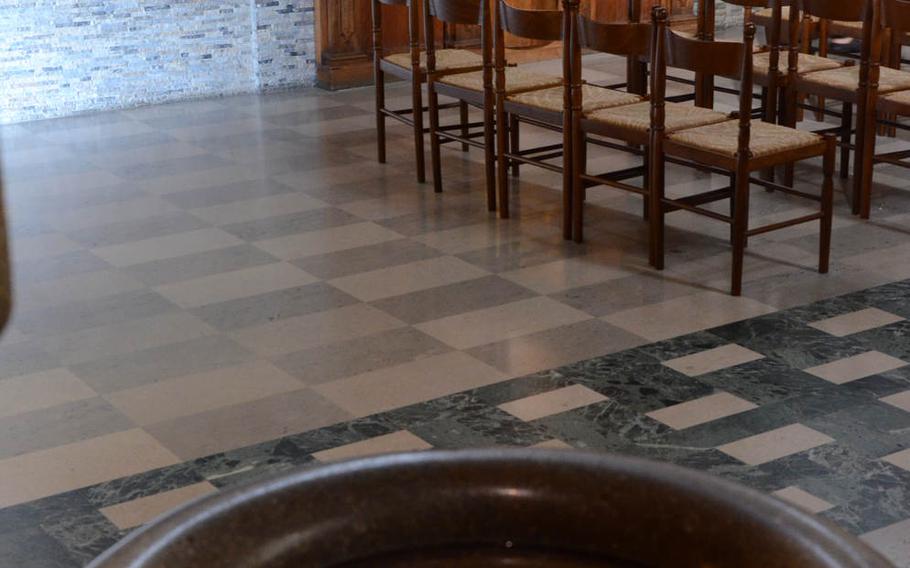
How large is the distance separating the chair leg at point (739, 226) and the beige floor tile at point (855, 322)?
35cm

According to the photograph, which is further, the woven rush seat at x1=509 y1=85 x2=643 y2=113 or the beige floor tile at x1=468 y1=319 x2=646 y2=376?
the woven rush seat at x1=509 y1=85 x2=643 y2=113

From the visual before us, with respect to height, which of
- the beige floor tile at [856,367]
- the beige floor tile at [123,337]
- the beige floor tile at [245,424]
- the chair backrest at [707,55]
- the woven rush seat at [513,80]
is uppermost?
the chair backrest at [707,55]

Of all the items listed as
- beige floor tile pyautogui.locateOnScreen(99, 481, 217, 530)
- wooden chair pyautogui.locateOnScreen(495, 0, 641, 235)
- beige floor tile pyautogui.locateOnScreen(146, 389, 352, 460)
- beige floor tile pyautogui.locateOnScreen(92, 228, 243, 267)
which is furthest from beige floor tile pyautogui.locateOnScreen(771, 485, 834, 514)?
beige floor tile pyautogui.locateOnScreen(92, 228, 243, 267)

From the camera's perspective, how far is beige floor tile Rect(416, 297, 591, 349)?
4289 mm

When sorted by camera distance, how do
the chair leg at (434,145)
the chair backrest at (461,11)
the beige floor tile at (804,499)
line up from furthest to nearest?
the chair leg at (434,145) < the chair backrest at (461,11) < the beige floor tile at (804,499)

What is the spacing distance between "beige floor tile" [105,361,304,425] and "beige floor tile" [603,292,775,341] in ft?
3.72

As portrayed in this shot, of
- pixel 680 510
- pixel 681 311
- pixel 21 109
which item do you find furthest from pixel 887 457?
pixel 21 109

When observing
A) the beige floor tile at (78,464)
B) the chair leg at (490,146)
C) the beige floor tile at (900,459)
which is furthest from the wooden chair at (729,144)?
the beige floor tile at (78,464)

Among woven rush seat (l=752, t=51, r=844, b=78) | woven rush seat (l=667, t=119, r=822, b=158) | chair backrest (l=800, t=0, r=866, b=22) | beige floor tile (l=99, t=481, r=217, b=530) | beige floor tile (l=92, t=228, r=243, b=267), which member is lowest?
beige floor tile (l=99, t=481, r=217, b=530)

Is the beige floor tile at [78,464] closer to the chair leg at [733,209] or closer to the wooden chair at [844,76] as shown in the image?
the chair leg at [733,209]

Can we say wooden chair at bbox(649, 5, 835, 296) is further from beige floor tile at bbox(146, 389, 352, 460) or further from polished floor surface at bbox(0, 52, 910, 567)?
beige floor tile at bbox(146, 389, 352, 460)

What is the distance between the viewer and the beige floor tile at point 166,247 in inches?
203

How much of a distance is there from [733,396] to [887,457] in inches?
20.3

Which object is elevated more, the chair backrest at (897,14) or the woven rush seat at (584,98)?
the chair backrest at (897,14)
